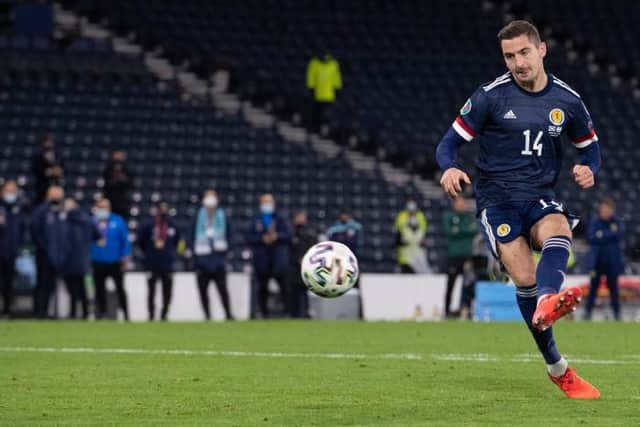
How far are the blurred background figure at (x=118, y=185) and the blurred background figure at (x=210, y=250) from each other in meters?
2.40

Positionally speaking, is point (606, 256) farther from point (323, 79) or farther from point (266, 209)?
point (323, 79)

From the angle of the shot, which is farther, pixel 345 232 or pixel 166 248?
pixel 345 232

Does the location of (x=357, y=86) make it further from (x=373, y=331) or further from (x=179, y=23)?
(x=373, y=331)

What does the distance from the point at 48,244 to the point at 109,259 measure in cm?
92

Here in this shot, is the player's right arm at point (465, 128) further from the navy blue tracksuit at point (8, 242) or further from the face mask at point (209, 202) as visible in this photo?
the navy blue tracksuit at point (8, 242)

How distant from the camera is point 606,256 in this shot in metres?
21.8

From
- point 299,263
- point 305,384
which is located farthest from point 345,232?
point 305,384

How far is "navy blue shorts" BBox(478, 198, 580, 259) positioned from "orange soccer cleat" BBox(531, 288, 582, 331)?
→ 2.96 feet

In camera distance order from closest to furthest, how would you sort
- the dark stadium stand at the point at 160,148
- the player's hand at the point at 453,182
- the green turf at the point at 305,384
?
the green turf at the point at 305,384 → the player's hand at the point at 453,182 → the dark stadium stand at the point at 160,148

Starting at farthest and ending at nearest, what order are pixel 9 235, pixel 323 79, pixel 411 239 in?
pixel 323 79, pixel 411 239, pixel 9 235

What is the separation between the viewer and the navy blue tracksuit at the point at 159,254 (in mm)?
21328

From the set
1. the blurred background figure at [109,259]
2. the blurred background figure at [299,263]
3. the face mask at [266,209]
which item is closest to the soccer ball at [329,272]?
the blurred background figure at [109,259]

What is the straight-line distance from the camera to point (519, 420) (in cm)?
740

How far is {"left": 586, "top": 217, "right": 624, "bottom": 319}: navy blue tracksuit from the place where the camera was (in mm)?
21750
